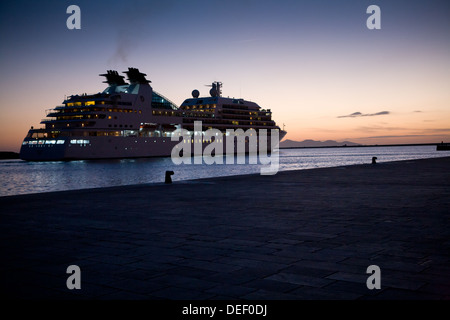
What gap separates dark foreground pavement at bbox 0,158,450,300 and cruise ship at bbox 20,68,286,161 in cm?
6567

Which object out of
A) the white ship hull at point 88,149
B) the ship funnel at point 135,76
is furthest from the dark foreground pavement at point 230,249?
the ship funnel at point 135,76

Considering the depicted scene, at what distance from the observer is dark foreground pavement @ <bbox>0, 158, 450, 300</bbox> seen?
12.5 feet

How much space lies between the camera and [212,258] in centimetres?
491

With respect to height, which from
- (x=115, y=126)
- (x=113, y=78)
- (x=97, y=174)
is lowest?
(x=97, y=174)

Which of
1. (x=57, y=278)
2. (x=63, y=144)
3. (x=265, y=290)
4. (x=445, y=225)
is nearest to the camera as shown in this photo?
(x=265, y=290)

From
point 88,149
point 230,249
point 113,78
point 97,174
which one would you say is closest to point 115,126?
point 88,149

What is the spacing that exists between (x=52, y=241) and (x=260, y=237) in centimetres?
317

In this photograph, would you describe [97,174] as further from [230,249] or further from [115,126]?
[230,249]

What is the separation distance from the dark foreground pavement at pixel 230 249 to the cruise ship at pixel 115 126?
215 feet

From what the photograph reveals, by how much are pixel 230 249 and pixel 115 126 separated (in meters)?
73.7

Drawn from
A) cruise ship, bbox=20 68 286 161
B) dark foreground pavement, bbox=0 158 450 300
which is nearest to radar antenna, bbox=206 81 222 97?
cruise ship, bbox=20 68 286 161

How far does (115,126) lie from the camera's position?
75.6 meters
